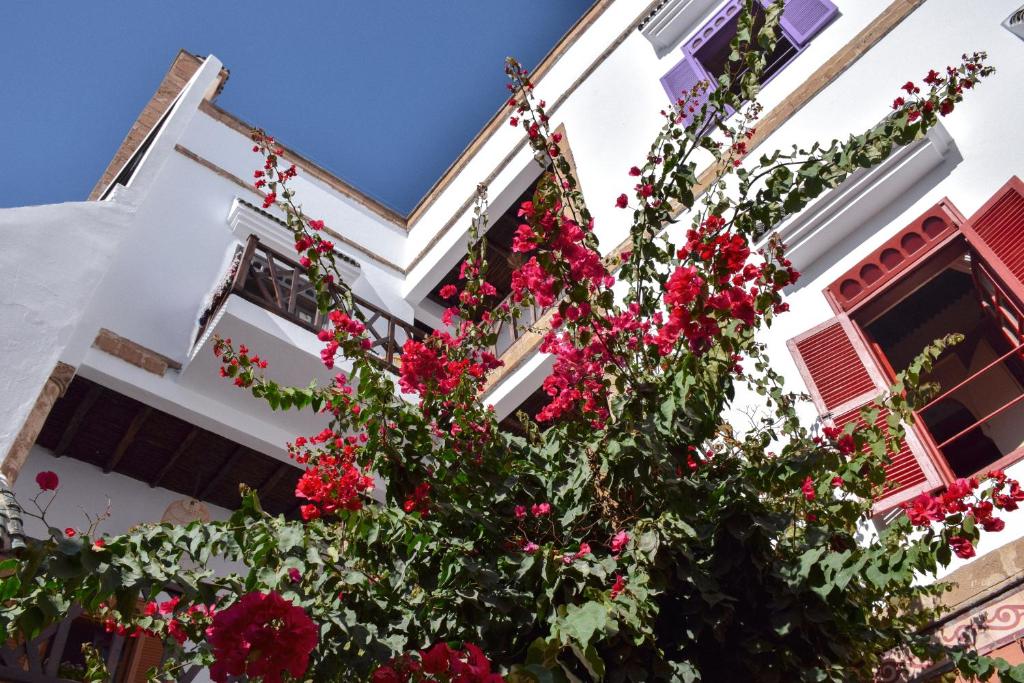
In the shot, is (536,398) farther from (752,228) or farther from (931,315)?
(752,228)

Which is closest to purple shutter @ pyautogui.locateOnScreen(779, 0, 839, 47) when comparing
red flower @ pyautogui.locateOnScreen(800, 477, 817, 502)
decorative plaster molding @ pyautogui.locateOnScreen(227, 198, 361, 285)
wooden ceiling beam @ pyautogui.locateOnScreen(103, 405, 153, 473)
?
red flower @ pyautogui.locateOnScreen(800, 477, 817, 502)

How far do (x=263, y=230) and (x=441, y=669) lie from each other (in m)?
7.58

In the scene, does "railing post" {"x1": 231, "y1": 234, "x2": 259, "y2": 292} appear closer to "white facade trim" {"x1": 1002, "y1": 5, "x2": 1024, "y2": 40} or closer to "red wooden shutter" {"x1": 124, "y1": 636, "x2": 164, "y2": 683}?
"red wooden shutter" {"x1": 124, "y1": 636, "x2": 164, "y2": 683}

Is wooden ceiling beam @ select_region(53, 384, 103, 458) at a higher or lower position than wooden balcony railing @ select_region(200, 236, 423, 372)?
lower

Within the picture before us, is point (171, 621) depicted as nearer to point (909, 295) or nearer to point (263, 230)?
point (909, 295)

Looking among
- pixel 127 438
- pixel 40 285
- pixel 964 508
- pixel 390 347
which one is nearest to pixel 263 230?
pixel 390 347

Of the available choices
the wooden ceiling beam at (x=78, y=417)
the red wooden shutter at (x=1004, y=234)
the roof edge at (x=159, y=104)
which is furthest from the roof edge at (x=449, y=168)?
the red wooden shutter at (x=1004, y=234)

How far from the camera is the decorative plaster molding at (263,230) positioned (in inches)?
362

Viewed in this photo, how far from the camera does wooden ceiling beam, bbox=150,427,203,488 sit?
303 inches

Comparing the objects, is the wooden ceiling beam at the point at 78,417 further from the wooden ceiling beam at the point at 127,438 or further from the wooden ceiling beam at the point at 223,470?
the wooden ceiling beam at the point at 223,470

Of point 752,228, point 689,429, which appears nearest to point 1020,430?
point 752,228

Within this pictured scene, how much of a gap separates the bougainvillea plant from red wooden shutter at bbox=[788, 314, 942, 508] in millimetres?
840

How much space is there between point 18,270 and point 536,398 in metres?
4.52

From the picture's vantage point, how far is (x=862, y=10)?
6.27 m
